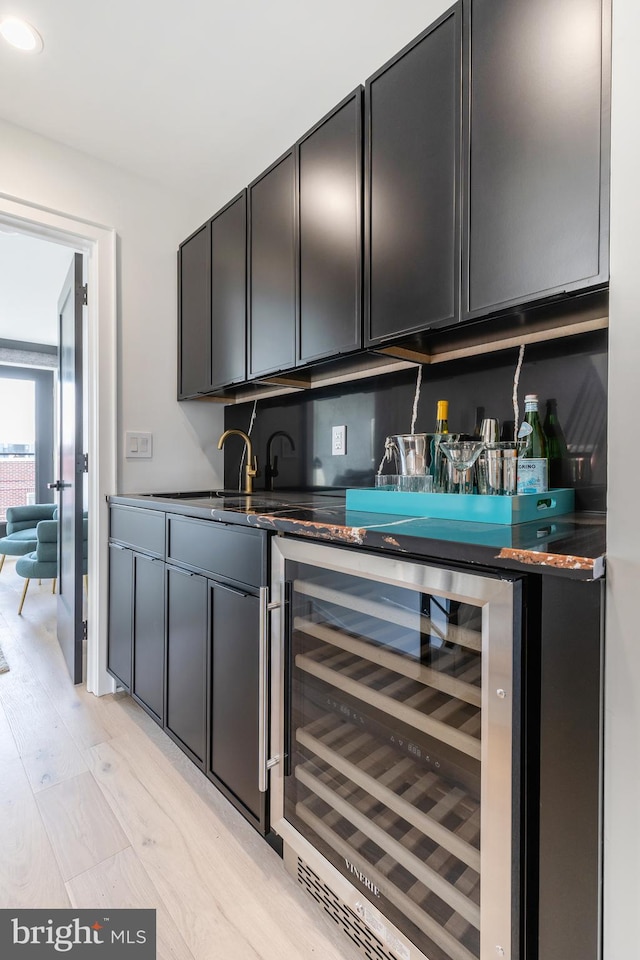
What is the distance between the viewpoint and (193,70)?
1.74 metres

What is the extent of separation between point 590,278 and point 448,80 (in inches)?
27.2

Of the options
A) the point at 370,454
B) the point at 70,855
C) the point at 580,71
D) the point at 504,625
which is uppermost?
the point at 580,71

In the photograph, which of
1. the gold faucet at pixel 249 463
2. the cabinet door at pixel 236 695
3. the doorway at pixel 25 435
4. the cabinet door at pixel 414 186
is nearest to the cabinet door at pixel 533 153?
the cabinet door at pixel 414 186

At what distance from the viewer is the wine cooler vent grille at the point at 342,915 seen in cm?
100

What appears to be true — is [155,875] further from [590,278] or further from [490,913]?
[590,278]

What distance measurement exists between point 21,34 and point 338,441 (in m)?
1.79

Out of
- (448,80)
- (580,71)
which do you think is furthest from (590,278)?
(448,80)

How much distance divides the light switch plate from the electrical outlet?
1.02 meters

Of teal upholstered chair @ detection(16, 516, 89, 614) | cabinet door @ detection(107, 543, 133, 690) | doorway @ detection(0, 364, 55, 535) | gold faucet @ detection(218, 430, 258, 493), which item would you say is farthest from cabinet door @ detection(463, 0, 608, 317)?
doorway @ detection(0, 364, 55, 535)

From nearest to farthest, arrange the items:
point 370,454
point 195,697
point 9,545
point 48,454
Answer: point 195,697, point 370,454, point 9,545, point 48,454

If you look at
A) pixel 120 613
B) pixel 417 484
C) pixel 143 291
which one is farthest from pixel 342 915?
pixel 143 291

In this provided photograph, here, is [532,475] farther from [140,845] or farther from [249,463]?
[140,845]

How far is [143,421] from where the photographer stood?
240 centimetres

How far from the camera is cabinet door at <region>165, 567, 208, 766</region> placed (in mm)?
1537
